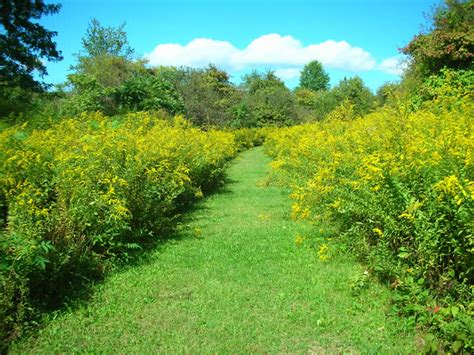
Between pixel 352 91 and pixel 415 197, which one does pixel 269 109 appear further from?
pixel 415 197

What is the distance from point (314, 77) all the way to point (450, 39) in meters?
74.5

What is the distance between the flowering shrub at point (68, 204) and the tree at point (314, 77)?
78.8 m

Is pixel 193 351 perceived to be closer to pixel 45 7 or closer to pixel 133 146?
pixel 133 146

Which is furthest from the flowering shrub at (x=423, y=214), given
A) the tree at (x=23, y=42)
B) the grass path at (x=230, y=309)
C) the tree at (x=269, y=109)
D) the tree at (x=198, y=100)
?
the tree at (x=269, y=109)

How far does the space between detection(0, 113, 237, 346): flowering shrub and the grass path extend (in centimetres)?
38

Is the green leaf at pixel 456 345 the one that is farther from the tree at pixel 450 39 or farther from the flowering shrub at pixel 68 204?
the tree at pixel 450 39

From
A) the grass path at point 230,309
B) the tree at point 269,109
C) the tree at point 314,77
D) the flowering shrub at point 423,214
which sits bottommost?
the grass path at point 230,309

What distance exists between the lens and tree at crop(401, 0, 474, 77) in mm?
10828

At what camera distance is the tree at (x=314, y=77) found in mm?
82062

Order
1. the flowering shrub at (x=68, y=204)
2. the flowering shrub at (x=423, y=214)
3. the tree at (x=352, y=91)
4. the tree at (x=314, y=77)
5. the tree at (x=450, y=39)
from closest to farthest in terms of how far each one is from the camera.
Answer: the flowering shrub at (x=423, y=214) < the flowering shrub at (x=68, y=204) < the tree at (x=450, y=39) < the tree at (x=352, y=91) < the tree at (x=314, y=77)

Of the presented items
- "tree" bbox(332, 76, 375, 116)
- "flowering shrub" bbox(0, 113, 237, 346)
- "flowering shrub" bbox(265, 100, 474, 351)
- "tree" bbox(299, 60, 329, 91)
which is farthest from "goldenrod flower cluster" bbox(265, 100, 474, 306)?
"tree" bbox(299, 60, 329, 91)

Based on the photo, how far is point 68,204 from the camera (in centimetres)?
445

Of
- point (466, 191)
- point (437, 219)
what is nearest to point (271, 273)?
point (437, 219)

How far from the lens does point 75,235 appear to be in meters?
4.22
